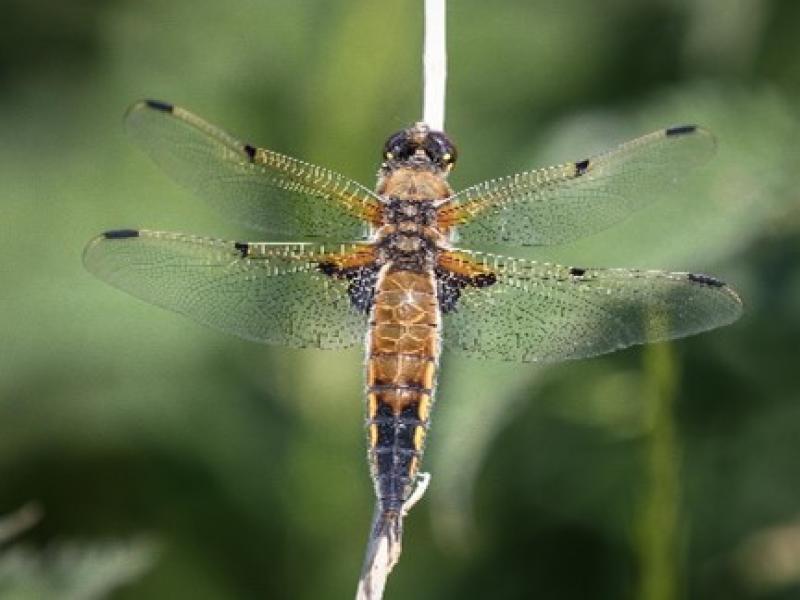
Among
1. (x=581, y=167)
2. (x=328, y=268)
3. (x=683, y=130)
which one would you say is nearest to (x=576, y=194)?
(x=581, y=167)

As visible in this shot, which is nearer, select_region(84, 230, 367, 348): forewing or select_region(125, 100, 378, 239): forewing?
select_region(84, 230, 367, 348): forewing

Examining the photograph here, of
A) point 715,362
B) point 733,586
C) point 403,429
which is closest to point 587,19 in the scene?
point 715,362

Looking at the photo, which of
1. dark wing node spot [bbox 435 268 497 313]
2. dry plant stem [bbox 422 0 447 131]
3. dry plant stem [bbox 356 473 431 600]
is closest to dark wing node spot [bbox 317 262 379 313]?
dark wing node spot [bbox 435 268 497 313]

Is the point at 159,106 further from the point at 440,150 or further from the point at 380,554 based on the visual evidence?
the point at 380,554

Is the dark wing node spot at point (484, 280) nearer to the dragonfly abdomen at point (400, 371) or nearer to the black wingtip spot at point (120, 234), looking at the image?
the dragonfly abdomen at point (400, 371)

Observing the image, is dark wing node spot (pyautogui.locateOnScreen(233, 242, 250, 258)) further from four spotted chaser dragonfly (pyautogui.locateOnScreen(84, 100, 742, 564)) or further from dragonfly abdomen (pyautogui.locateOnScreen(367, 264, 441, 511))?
dragonfly abdomen (pyautogui.locateOnScreen(367, 264, 441, 511))

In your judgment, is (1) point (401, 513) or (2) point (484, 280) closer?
(1) point (401, 513)

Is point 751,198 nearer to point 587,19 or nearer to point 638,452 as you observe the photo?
point 638,452
